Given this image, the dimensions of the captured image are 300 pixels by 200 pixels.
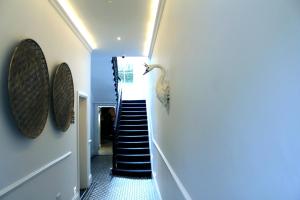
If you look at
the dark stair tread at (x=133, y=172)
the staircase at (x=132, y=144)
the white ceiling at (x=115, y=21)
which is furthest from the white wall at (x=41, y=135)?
the staircase at (x=132, y=144)

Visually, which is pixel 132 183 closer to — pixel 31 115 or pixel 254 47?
pixel 31 115

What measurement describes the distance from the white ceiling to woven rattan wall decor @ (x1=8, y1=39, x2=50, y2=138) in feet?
3.99

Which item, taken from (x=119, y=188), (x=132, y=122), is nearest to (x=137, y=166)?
(x=119, y=188)

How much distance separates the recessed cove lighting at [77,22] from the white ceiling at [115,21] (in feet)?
0.21

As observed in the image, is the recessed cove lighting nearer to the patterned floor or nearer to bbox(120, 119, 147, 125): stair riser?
the patterned floor

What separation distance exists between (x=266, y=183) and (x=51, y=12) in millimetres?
3092

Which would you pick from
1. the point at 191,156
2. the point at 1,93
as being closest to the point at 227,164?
the point at 191,156

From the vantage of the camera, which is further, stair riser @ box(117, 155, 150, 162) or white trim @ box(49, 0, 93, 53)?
stair riser @ box(117, 155, 150, 162)

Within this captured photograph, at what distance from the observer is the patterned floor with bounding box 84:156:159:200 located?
4.80 metres

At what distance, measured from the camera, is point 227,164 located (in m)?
1.08

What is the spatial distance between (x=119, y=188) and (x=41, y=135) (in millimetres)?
3048

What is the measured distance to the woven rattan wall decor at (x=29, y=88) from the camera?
205cm

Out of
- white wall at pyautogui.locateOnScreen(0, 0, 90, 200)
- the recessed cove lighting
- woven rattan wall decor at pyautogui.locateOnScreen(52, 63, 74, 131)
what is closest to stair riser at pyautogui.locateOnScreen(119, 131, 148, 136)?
the recessed cove lighting

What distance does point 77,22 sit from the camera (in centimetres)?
412
